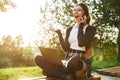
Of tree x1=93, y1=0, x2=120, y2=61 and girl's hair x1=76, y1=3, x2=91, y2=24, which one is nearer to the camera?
girl's hair x1=76, y1=3, x2=91, y2=24

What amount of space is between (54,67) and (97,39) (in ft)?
40.7

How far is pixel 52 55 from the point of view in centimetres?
355

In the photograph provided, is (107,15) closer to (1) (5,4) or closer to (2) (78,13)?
(1) (5,4)

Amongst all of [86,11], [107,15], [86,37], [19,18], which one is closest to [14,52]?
[19,18]

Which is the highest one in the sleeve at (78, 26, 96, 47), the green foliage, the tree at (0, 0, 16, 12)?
the tree at (0, 0, 16, 12)

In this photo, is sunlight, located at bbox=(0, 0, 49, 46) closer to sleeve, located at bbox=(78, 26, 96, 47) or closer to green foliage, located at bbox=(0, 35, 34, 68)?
green foliage, located at bbox=(0, 35, 34, 68)

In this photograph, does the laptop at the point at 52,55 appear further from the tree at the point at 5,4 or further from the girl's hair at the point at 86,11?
the tree at the point at 5,4

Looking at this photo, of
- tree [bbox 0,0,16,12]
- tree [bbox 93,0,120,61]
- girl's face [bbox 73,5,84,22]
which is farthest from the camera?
tree [bbox 93,0,120,61]

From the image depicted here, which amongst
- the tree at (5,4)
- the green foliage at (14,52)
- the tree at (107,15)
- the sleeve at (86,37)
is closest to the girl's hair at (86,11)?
the sleeve at (86,37)

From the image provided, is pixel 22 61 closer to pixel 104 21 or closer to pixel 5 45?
pixel 5 45

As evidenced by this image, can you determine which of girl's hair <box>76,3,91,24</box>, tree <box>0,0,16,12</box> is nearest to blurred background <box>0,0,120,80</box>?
tree <box>0,0,16,12</box>

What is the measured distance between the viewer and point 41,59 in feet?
12.1

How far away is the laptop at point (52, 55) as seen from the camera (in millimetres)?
3543

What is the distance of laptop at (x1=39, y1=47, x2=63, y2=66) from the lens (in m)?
3.54
